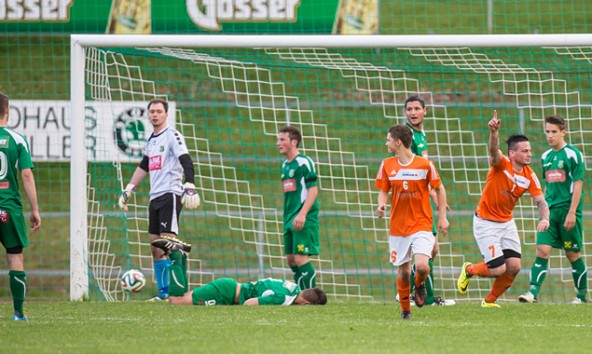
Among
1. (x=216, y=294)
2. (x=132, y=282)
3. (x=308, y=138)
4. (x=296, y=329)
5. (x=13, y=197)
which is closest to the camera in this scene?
(x=296, y=329)

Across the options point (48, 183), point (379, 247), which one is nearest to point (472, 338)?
point (379, 247)

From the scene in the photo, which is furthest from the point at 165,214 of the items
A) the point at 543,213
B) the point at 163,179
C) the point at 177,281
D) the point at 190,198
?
the point at 543,213

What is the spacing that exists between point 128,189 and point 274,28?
621 cm

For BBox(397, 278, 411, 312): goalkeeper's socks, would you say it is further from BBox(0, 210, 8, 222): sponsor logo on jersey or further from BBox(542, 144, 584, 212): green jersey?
BBox(0, 210, 8, 222): sponsor logo on jersey

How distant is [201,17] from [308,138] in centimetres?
281

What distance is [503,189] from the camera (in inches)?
410

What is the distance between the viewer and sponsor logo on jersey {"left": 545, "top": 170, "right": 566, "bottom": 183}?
11.4m

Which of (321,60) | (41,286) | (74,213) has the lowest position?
(41,286)

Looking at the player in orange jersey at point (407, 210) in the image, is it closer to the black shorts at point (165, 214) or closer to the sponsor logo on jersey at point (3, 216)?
the black shorts at point (165, 214)

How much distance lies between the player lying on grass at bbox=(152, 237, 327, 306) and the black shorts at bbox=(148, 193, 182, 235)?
0.57 metres

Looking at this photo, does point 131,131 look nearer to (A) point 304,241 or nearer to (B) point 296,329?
(A) point 304,241

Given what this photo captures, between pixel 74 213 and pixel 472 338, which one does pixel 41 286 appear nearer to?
pixel 74 213

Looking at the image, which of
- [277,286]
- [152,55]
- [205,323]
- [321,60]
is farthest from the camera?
[321,60]

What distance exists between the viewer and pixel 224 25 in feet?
54.7
